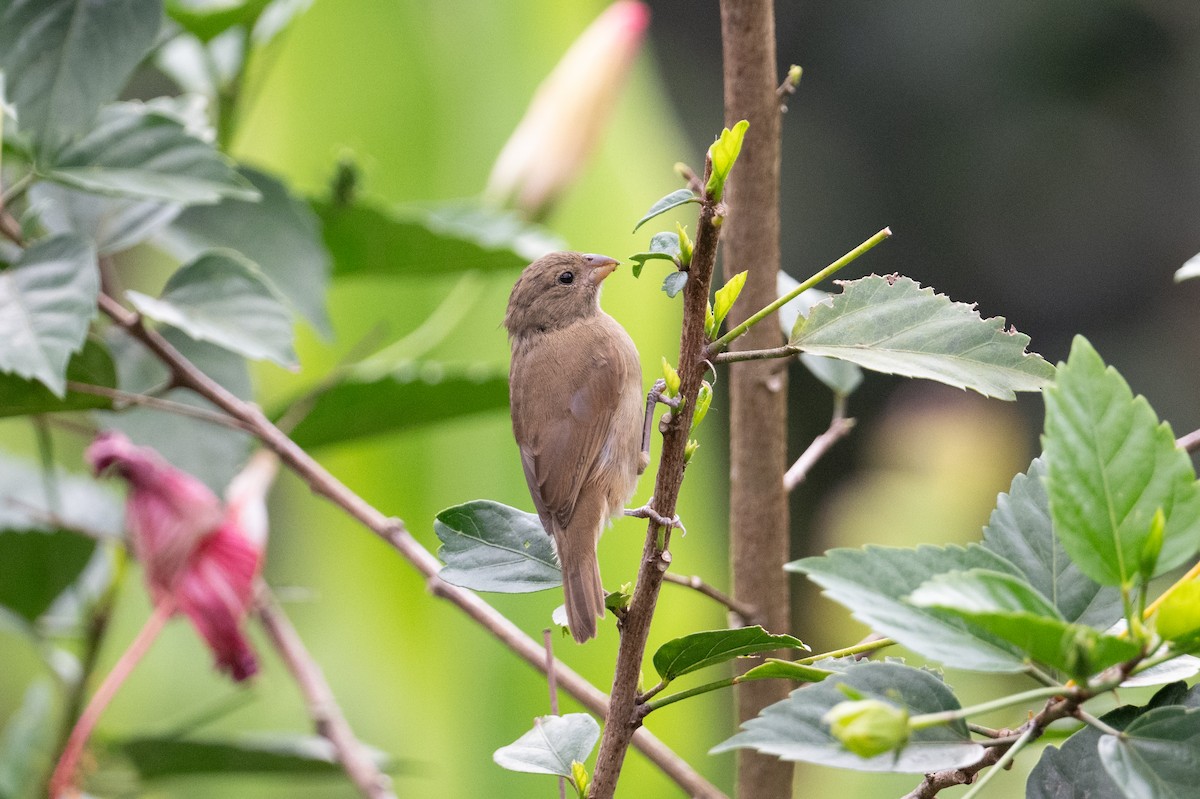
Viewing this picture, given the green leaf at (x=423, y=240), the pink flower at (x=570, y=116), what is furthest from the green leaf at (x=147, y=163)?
the pink flower at (x=570, y=116)

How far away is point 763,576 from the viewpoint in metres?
0.76

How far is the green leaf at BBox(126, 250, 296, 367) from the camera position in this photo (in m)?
0.82

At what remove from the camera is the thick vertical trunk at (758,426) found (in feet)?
2.38

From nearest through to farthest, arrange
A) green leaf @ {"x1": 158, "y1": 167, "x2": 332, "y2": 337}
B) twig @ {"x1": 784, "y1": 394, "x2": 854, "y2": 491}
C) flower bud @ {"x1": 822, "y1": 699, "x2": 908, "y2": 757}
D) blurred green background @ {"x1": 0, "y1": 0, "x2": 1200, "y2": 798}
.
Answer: flower bud @ {"x1": 822, "y1": 699, "x2": 908, "y2": 757} → twig @ {"x1": 784, "y1": 394, "x2": 854, "y2": 491} → green leaf @ {"x1": 158, "y1": 167, "x2": 332, "y2": 337} → blurred green background @ {"x1": 0, "y1": 0, "x2": 1200, "y2": 798}

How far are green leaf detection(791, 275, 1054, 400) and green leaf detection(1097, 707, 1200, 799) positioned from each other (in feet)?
0.45

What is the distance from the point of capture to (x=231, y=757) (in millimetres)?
1023

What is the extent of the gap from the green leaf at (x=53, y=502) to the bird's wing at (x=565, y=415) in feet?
1.34

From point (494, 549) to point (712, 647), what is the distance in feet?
0.41

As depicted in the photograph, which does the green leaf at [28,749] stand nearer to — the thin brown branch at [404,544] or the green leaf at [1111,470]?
the thin brown branch at [404,544]

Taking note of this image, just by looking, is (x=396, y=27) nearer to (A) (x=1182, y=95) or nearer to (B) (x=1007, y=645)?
(B) (x=1007, y=645)

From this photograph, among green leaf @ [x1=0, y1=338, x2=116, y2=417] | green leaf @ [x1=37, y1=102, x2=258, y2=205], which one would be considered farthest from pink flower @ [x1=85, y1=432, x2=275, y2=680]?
green leaf @ [x1=37, y1=102, x2=258, y2=205]

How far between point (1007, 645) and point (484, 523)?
0.26 meters

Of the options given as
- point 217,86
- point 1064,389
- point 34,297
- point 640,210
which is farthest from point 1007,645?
point 640,210

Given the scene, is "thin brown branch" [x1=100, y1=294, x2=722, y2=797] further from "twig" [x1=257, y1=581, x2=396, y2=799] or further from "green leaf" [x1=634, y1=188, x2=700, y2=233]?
"green leaf" [x1=634, y1=188, x2=700, y2=233]
